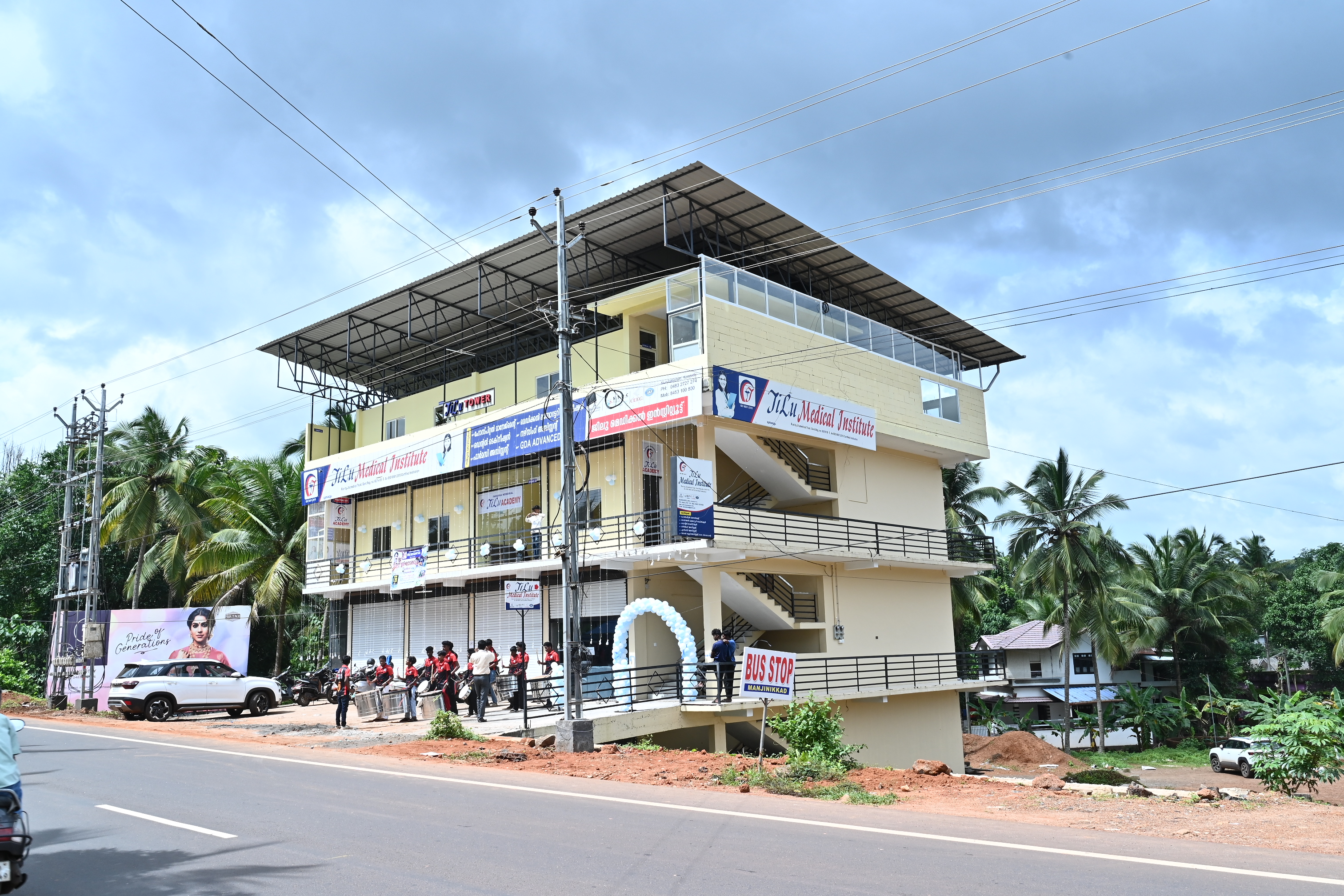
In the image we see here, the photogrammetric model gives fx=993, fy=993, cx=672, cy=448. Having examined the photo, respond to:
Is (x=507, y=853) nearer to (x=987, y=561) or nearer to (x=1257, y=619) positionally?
(x=987, y=561)

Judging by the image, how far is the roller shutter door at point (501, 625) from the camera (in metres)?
28.6

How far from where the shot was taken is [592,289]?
1177 inches

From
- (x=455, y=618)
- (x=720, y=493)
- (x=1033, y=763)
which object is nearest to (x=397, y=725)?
(x=455, y=618)

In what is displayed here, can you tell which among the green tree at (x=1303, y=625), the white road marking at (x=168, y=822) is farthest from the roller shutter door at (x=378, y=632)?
the green tree at (x=1303, y=625)

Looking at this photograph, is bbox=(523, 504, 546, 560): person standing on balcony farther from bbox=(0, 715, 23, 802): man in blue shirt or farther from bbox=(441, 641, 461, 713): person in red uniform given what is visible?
bbox=(0, 715, 23, 802): man in blue shirt

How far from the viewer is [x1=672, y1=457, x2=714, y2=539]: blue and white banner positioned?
22219 millimetres

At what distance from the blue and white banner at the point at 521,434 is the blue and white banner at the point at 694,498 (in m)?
3.84

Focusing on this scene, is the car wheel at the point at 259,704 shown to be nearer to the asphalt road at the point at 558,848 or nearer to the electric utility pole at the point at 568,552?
the electric utility pole at the point at 568,552

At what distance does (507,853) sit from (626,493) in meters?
17.7

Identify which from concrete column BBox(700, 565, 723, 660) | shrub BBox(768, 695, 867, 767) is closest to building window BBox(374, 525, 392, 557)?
concrete column BBox(700, 565, 723, 660)

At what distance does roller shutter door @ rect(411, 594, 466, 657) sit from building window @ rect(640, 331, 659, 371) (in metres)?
9.59

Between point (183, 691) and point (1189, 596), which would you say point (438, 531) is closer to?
point (183, 691)

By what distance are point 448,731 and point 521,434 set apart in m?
9.48

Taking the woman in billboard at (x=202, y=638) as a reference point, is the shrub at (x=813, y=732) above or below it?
below
